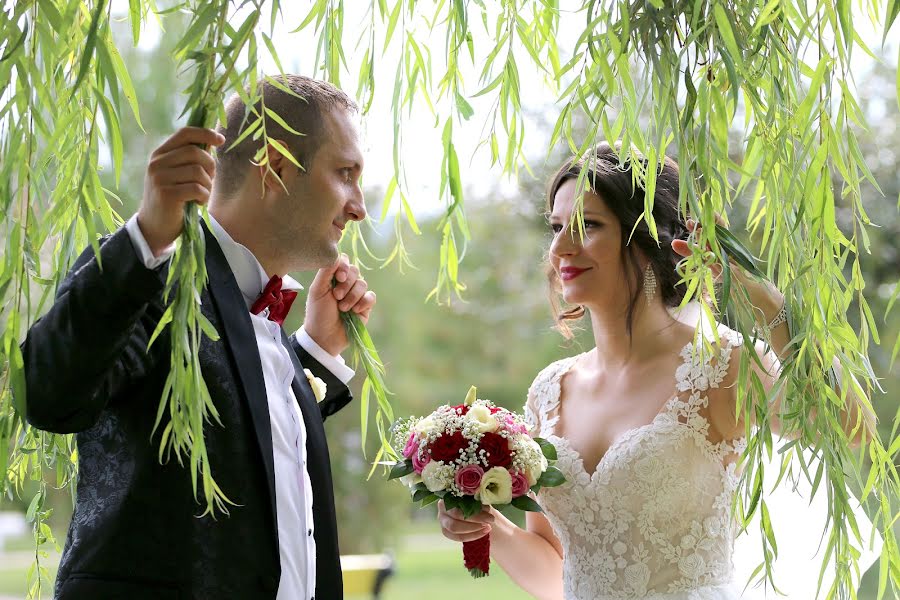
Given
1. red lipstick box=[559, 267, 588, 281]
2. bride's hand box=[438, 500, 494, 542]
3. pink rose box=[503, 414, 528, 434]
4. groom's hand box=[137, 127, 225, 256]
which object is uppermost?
groom's hand box=[137, 127, 225, 256]

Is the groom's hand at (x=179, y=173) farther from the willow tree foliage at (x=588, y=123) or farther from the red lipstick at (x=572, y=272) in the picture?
the red lipstick at (x=572, y=272)

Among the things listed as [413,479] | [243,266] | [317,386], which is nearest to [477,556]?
[413,479]

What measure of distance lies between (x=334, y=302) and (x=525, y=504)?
0.58 metres

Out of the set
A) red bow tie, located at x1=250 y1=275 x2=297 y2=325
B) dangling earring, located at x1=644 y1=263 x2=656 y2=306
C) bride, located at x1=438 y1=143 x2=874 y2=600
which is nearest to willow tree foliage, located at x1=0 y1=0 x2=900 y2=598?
red bow tie, located at x1=250 y1=275 x2=297 y2=325

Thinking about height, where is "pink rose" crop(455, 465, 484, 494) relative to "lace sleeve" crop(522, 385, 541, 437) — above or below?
below

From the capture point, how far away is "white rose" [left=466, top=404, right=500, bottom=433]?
6.75ft

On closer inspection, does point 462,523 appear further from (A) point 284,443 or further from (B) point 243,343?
(B) point 243,343

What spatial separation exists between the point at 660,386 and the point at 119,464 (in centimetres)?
122

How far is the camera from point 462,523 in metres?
2.05

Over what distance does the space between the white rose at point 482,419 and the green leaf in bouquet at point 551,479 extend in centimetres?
14

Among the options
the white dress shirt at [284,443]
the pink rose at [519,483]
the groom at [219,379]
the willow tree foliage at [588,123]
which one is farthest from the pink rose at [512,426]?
the willow tree foliage at [588,123]

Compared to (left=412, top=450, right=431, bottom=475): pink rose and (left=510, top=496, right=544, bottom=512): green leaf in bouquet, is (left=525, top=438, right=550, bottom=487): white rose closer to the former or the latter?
(left=510, top=496, right=544, bottom=512): green leaf in bouquet

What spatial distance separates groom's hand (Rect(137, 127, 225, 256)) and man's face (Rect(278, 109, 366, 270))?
468mm

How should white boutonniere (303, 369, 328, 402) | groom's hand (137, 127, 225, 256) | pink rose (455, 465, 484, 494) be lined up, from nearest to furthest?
1. groom's hand (137, 127, 225, 256)
2. white boutonniere (303, 369, 328, 402)
3. pink rose (455, 465, 484, 494)
